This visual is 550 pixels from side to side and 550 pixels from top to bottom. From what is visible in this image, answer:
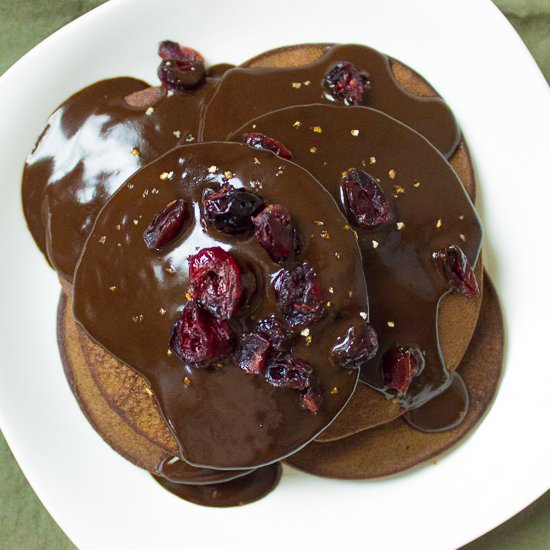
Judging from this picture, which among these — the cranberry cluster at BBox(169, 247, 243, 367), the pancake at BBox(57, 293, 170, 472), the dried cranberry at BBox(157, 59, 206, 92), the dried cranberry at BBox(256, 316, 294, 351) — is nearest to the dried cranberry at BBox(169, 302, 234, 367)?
the cranberry cluster at BBox(169, 247, 243, 367)

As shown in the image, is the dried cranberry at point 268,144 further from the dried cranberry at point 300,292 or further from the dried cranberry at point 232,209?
the dried cranberry at point 300,292

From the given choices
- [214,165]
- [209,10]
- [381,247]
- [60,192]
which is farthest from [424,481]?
[209,10]

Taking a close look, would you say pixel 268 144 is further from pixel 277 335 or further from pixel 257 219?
pixel 277 335

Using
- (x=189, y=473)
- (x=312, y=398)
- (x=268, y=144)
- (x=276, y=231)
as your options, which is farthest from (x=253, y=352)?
(x=189, y=473)

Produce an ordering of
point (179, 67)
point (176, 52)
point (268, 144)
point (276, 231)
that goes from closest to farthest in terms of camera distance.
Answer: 1. point (276, 231)
2. point (268, 144)
3. point (179, 67)
4. point (176, 52)

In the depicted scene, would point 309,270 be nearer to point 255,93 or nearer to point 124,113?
point 255,93

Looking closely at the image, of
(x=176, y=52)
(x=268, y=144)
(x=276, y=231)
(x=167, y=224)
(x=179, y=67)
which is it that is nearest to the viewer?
(x=276, y=231)
